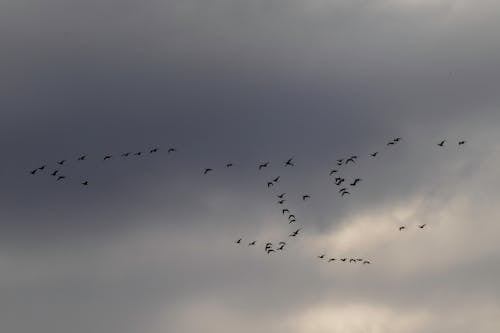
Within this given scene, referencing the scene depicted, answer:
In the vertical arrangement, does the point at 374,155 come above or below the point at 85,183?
below

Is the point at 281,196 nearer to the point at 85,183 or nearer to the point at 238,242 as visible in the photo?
the point at 238,242

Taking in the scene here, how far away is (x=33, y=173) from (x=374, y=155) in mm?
64763

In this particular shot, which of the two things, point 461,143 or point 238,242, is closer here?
point 461,143

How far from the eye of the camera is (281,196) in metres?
188

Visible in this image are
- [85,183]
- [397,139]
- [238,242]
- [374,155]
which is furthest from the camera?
[238,242]

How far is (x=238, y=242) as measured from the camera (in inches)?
7333

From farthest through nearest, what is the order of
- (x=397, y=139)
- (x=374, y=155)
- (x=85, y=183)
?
(x=85, y=183)
(x=397, y=139)
(x=374, y=155)

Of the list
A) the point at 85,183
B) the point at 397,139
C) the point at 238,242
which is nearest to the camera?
the point at 397,139

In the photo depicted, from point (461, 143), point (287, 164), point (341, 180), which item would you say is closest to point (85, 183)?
point (287, 164)

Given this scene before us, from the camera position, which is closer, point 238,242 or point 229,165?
point 229,165

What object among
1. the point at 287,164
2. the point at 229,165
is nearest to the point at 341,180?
the point at 287,164

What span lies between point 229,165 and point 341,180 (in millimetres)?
25710

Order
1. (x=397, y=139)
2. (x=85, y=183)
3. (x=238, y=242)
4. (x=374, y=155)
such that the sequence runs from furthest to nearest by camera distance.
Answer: (x=238, y=242), (x=85, y=183), (x=397, y=139), (x=374, y=155)

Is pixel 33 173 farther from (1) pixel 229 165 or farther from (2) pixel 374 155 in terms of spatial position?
(2) pixel 374 155
